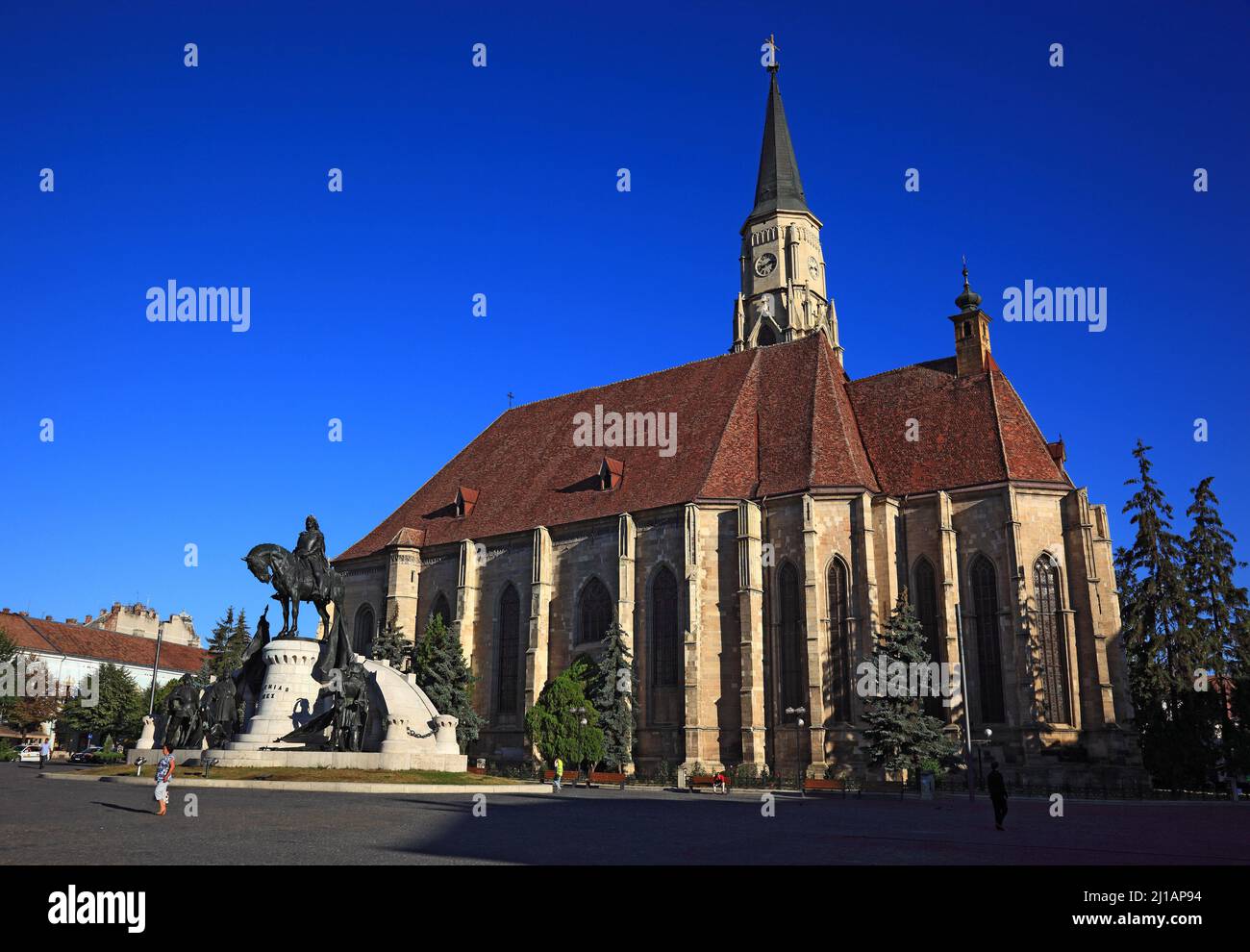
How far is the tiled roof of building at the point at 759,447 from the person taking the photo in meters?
40.8

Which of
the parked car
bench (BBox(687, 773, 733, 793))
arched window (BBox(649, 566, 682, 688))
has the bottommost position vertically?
the parked car

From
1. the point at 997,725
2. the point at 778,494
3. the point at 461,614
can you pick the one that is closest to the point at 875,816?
the point at 997,725

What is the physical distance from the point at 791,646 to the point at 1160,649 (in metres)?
14.4

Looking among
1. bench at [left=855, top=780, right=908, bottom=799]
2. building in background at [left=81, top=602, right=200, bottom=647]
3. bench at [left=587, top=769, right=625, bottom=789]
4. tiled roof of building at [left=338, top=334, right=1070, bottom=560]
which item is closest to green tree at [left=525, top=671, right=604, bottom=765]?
bench at [left=587, top=769, right=625, bottom=789]

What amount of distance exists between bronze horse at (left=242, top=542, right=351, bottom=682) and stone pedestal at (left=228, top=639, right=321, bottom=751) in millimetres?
398

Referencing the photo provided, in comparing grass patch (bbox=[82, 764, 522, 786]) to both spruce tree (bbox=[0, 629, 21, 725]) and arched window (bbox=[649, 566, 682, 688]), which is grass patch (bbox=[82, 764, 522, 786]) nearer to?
arched window (bbox=[649, 566, 682, 688])

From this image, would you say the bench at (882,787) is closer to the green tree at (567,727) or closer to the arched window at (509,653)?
the green tree at (567,727)

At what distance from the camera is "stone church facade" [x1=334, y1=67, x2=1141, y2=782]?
36625 mm

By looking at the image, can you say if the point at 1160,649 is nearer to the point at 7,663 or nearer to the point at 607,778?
the point at 607,778

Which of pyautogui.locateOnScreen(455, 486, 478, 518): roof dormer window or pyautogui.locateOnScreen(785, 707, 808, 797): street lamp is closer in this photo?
pyautogui.locateOnScreen(785, 707, 808, 797): street lamp

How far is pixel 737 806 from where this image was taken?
79.6 ft

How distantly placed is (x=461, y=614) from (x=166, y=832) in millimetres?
33920

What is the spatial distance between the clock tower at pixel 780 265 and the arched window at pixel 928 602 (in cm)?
2343

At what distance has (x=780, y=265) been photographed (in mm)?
62781
